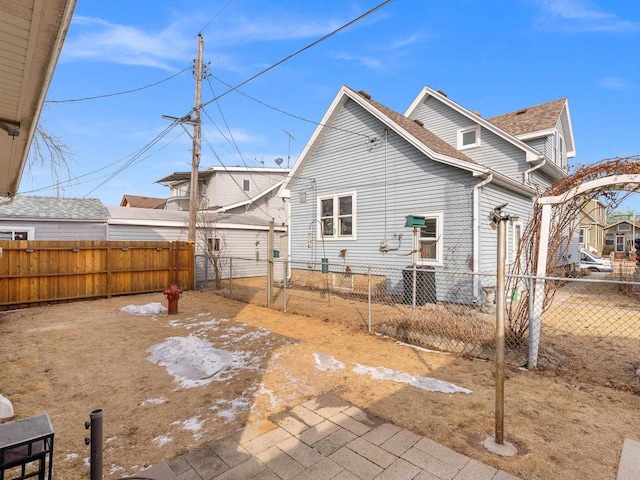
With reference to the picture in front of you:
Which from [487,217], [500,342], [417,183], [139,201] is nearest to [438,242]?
[487,217]

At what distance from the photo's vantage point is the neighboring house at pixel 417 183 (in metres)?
9.10

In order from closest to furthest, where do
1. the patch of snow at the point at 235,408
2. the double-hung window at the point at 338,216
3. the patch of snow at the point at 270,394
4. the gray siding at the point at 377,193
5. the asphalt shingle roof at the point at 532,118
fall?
1. the patch of snow at the point at 235,408
2. the patch of snow at the point at 270,394
3. the gray siding at the point at 377,193
4. the double-hung window at the point at 338,216
5. the asphalt shingle roof at the point at 532,118

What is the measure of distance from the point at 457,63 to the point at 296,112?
611 centimetres

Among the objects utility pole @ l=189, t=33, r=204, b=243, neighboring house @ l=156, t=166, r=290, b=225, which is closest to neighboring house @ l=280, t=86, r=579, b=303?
utility pole @ l=189, t=33, r=204, b=243

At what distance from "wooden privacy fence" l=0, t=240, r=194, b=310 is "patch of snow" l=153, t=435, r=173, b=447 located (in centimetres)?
852

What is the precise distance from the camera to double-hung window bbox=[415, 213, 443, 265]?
949 cm

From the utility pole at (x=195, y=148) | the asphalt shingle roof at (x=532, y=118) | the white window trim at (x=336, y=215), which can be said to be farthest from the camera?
the asphalt shingle roof at (x=532, y=118)

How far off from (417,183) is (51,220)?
44.4 feet

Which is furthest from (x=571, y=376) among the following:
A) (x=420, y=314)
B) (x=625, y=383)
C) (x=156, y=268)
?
(x=156, y=268)

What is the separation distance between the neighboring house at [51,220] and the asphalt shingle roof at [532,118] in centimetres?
1775

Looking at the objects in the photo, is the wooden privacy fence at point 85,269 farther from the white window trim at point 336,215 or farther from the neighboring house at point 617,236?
the neighboring house at point 617,236

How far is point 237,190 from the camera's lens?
78.5 feet

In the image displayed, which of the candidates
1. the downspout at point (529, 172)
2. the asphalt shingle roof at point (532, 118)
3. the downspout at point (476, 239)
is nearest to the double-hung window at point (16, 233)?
the downspout at point (476, 239)

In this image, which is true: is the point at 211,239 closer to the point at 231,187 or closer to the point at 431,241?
the point at 231,187
